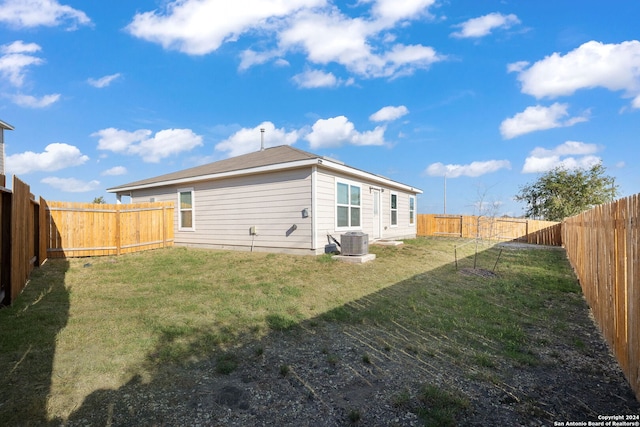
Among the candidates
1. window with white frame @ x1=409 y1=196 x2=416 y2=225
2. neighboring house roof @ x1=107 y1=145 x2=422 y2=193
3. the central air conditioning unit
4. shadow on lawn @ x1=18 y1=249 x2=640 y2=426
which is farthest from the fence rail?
window with white frame @ x1=409 y1=196 x2=416 y2=225

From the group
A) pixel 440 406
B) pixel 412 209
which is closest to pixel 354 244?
pixel 440 406

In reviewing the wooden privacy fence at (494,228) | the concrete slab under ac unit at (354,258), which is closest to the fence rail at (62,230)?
the concrete slab under ac unit at (354,258)

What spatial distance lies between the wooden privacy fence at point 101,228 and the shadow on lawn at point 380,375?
8.26 m

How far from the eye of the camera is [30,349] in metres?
3.44

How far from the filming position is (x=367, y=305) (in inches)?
208

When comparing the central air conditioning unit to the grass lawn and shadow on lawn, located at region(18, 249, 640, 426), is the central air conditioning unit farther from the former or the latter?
shadow on lawn, located at region(18, 249, 640, 426)

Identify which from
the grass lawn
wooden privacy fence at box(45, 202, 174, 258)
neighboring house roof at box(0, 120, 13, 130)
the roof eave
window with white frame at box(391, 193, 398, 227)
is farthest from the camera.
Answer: window with white frame at box(391, 193, 398, 227)

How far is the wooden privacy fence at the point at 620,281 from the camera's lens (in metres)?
2.72

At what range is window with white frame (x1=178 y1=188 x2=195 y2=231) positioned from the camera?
12411 mm

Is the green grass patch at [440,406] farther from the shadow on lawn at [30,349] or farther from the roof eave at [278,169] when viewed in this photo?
the roof eave at [278,169]

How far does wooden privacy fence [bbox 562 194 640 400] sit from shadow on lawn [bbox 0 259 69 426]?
484 centimetres

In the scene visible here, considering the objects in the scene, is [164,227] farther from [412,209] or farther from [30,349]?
[412,209]

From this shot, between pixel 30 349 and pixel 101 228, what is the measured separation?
26.1ft

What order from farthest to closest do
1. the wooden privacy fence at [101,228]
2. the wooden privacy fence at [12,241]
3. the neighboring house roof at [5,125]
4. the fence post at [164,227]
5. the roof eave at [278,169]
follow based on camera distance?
1. the neighboring house roof at [5,125]
2. the fence post at [164,227]
3. the wooden privacy fence at [101,228]
4. the roof eave at [278,169]
5. the wooden privacy fence at [12,241]
